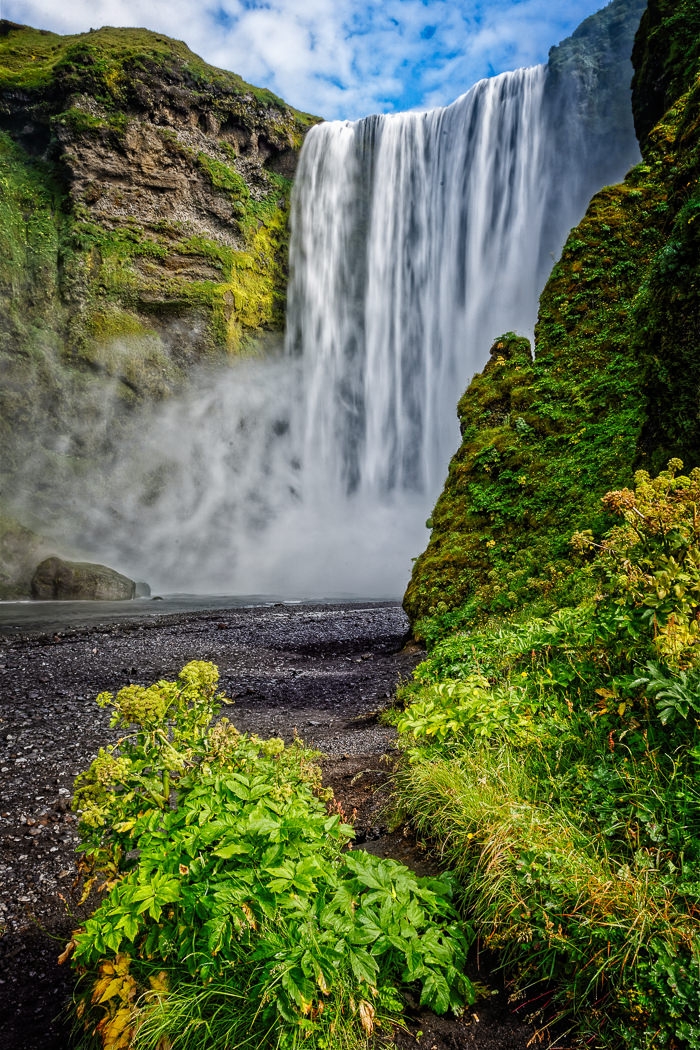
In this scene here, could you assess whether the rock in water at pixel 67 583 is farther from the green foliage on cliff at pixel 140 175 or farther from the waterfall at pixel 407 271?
the waterfall at pixel 407 271

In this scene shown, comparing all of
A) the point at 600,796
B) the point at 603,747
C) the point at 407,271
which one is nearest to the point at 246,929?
the point at 600,796

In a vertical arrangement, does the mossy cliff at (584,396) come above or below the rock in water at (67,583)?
above

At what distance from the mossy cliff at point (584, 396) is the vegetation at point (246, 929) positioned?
4.73 meters

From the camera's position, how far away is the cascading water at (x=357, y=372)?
108 feet

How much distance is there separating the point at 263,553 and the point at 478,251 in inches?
959

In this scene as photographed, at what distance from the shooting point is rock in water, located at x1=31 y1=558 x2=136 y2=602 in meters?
24.8

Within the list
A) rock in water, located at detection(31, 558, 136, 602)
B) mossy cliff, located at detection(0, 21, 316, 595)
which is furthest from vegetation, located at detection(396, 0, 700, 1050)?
mossy cliff, located at detection(0, 21, 316, 595)

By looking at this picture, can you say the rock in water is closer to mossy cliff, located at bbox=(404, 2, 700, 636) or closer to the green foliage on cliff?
the green foliage on cliff

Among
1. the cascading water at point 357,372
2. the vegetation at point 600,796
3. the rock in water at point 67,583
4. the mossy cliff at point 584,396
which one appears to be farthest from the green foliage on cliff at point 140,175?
the vegetation at point 600,796

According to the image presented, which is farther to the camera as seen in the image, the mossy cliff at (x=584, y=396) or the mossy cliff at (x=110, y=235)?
the mossy cliff at (x=110, y=235)

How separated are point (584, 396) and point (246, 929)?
10016 mm

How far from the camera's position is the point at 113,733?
274 inches

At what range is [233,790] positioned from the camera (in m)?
2.27

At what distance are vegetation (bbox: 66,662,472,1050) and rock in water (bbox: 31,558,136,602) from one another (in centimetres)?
2506
